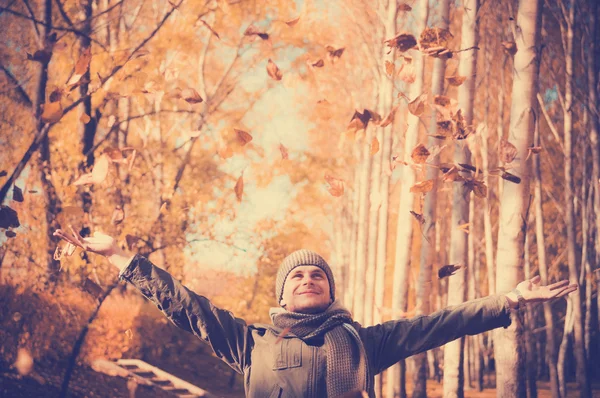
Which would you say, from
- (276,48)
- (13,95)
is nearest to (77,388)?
(13,95)

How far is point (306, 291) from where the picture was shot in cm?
278

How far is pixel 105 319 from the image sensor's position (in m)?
9.21

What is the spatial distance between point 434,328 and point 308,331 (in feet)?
1.89

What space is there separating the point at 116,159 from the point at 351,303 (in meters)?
14.1

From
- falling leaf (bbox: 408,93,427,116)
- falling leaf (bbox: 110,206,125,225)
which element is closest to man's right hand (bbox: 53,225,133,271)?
falling leaf (bbox: 110,206,125,225)

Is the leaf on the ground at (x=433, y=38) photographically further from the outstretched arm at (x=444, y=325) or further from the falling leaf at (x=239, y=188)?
the outstretched arm at (x=444, y=325)

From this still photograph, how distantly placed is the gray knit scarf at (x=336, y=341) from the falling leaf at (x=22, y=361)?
23.6ft

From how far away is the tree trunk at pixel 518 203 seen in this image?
3.51m

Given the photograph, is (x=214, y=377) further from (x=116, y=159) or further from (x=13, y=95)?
(x=116, y=159)

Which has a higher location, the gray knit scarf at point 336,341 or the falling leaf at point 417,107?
the falling leaf at point 417,107

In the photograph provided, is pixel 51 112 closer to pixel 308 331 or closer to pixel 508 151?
pixel 308 331

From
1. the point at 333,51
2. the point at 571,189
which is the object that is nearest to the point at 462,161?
the point at 333,51

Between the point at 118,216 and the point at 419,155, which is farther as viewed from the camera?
the point at 118,216

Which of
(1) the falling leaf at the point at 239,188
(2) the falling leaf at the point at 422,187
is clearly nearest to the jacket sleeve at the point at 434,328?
(2) the falling leaf at the point at 422,187
